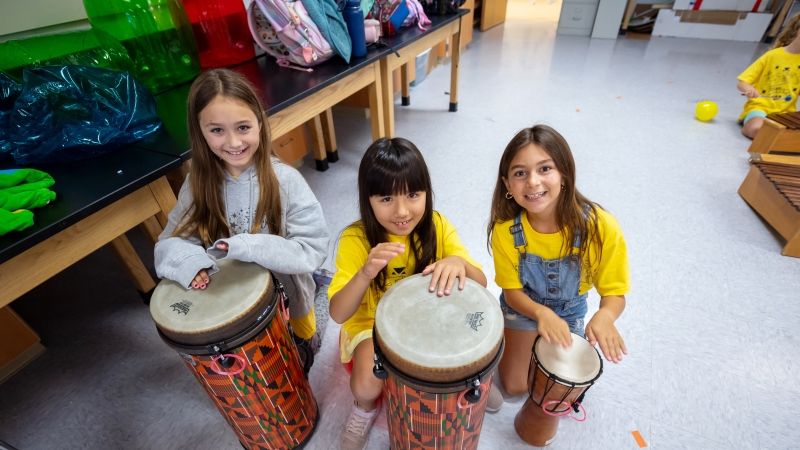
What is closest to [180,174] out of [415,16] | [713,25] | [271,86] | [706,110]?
[271,86]

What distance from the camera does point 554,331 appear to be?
3.06ft

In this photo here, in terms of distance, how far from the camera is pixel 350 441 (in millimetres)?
1099

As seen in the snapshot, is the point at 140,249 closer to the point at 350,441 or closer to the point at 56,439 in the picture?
the point at 56,439

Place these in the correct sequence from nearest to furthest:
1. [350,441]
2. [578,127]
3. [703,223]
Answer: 1. [350,441]
2. [703,223]
3. [578,127]

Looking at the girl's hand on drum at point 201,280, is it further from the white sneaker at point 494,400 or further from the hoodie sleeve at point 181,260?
the white sneaker at point 494,400

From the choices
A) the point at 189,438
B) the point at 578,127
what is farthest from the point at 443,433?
the point at 578,127

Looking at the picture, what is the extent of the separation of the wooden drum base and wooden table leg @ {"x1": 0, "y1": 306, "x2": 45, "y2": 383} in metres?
1.72

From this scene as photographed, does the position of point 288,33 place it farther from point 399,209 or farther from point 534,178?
point 534,178

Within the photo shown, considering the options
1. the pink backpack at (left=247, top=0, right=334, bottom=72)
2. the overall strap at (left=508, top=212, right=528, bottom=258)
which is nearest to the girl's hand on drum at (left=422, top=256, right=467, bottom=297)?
the overall strap at (left=508, top=212, right=528, bottom=258)

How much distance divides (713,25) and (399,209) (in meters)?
5.68

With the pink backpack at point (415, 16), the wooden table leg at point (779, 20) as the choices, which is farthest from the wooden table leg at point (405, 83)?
the wooden table leg at point (779, 20)

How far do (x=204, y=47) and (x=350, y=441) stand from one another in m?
1.70

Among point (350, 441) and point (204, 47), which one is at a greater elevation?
point (204, 47)

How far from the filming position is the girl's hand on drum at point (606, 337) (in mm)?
903
